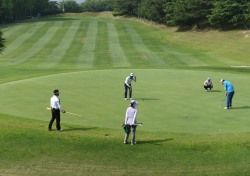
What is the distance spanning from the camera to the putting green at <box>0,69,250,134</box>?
21.0 m

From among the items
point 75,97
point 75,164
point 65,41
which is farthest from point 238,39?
point 75,164

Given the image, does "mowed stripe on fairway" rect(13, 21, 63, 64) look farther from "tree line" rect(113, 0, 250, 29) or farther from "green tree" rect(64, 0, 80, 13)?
"green tree" rect(64, 0, 80, 13)

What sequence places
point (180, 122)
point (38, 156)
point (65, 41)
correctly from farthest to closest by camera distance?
point (65, 41) < point (180, 122) < point (38, 156)

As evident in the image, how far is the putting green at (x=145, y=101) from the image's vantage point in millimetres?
20969

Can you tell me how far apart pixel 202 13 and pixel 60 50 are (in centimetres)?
3450

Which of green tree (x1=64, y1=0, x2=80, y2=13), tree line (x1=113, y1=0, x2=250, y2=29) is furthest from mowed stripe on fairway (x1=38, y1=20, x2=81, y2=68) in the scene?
green tree (x1=64, y1=0, x2=80, y2=13)

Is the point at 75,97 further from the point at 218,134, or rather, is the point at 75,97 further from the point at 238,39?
the point at 238,39

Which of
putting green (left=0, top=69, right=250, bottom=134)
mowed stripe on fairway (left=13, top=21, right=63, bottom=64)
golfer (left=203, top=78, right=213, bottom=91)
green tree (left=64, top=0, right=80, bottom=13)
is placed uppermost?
green tree (left=64, top=0, right=80, bottom=13)

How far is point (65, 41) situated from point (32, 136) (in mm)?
68570

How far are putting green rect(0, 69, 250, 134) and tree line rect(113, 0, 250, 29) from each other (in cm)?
4580

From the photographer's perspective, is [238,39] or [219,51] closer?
[219,51]

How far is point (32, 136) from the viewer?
60.8 feet

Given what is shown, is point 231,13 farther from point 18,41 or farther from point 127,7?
point 127,7

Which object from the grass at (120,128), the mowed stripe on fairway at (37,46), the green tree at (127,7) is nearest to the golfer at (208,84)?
the grass at (120,128)
